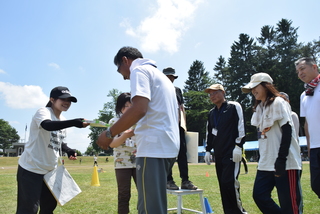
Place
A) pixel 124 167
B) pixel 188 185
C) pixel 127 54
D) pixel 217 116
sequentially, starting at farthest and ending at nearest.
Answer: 1. pixel 217 116
2. pixel 188 185
3. pixel 124 167
4. pixel 127 54

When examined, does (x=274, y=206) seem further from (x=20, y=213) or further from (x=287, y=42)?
(x=287, y=42)

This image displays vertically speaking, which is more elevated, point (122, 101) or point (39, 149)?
point (122, 101)

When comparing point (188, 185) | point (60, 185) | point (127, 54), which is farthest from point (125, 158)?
point (127, 54)

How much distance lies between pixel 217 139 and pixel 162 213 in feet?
9.10

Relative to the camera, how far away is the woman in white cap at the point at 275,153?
339cm

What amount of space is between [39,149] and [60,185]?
0.60 metres

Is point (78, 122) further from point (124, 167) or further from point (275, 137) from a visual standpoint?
point (275, 137)

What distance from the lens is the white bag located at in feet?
12.4

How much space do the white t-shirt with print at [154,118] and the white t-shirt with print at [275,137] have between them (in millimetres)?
1709

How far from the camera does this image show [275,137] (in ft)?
12.1

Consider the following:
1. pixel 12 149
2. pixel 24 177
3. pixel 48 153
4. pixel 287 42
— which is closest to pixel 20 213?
pixel 24 177

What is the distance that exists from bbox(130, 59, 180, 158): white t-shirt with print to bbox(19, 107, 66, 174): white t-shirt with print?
183 centimetres

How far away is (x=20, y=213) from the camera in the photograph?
3.52 meters

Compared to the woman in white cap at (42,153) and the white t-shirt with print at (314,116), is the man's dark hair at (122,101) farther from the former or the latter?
the white t-shirt with print at (314,116)
